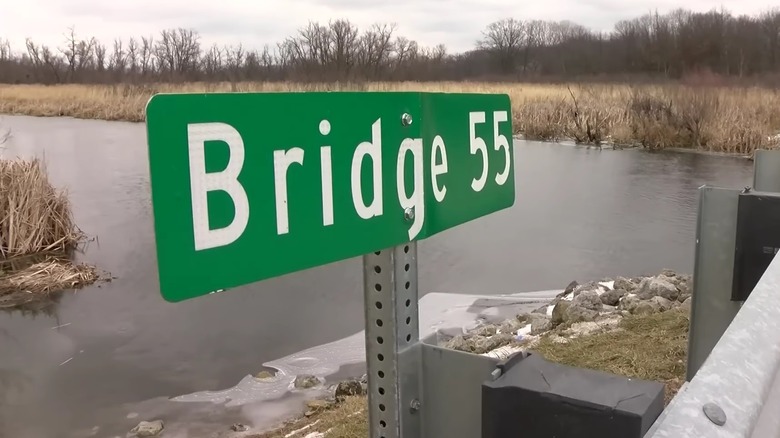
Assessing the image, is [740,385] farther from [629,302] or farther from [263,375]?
[629,302]

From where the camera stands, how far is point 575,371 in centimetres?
117

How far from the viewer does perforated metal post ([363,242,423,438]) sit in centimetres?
128

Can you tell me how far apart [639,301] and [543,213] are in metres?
5.34

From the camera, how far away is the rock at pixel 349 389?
458 centimetres

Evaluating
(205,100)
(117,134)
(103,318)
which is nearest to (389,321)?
(205,100)

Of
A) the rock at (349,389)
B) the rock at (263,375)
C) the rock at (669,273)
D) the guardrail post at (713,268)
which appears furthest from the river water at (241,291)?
the guardrail post at (713,268)

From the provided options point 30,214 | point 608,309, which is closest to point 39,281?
point 30,214

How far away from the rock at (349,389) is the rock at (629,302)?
2.20 metres

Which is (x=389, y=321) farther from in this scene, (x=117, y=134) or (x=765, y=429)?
(x=117, y=134)

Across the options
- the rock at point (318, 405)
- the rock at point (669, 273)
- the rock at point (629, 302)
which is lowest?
the rock at point (318, 405)

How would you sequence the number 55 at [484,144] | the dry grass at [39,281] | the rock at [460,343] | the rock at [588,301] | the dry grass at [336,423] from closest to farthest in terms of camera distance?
the number 55 at [484,144] < the dry grass at [336,423] < the rock at [460,343] < the rock at [588,301] < the dry grass at [39,281]

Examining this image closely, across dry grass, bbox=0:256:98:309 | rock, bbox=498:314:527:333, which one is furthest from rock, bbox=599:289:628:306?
dry grass, bbox=0:256:98:309

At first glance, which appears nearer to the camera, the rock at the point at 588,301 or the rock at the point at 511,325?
the rock at the point at 511,325

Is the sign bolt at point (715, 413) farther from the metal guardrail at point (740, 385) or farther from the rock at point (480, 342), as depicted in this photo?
the rock at point (480, 342)
